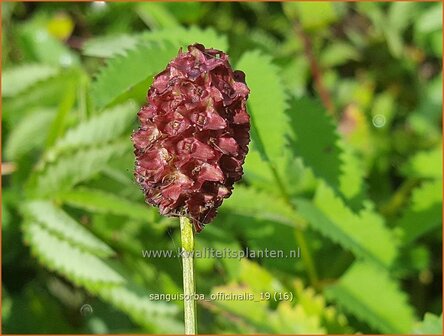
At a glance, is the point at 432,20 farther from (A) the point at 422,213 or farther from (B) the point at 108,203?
(B) the point at 108,203

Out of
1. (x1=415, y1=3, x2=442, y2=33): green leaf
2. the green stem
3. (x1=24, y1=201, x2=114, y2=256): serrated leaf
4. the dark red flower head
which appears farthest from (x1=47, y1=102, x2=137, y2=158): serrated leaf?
(x1=415, y1=3, x2=442, y2=33): green leaf

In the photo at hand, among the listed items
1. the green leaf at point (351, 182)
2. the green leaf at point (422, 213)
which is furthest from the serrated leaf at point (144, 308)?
the green leaf at point (422, 213)

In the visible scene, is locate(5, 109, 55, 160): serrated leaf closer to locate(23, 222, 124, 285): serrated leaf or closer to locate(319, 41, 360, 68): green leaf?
locate(23, 222, 124, 285): serrated leaf

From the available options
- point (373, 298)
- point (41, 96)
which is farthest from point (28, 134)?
point (373, 298)

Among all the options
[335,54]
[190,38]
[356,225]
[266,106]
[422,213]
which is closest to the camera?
[266,106]

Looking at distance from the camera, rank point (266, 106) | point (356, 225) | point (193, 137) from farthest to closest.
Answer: point (356, 225), point (266, 106), point (193, 137)

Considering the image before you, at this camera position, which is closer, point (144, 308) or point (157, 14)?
point (144, 308)

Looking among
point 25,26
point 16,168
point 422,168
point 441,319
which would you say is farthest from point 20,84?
point 441,319
